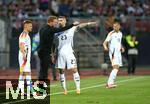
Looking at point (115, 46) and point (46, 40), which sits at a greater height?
point (46, 40)

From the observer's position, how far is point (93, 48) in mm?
36781

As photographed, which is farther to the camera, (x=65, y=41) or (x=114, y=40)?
(x=114, y=40)

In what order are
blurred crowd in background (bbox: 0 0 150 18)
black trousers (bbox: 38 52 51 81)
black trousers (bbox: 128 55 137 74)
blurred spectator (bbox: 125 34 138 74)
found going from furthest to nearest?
blurred crowd in background (bbox: 0 0 150 18) → blurred spectator (bbox: 125 34 138 74) → black trousers (bbox: 128 55 137 74) → black trousers (bbox: 38 52 51 81)

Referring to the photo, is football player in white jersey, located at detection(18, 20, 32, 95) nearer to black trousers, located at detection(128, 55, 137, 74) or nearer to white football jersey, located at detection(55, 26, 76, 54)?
white football jersey, located at detection(55, 26, 76, 54)

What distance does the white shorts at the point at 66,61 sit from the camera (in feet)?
64.3

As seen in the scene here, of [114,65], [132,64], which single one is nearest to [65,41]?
[114,65]

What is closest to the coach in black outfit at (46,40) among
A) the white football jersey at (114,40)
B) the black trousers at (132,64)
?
the white football jersey at (114,40)

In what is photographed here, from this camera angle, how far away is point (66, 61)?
19.7m

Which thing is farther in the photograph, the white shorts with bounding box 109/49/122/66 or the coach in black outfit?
the white shorts with bounding box 109/49/122/66

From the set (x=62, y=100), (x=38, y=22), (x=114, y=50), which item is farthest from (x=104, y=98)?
(x=38, y=22)

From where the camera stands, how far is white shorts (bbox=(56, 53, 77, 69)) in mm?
19609

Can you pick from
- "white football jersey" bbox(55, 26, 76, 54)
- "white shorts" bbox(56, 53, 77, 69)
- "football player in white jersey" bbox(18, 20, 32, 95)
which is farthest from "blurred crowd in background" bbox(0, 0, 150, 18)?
"football player in white jersey" bbox(18, 20, 32, 95)

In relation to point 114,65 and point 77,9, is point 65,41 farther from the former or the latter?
point 77,9

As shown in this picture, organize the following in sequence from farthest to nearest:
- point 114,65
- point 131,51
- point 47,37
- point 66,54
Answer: point 131,51, point 114,65, point 47,37, point 66,54
